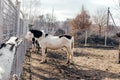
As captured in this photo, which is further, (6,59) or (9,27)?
(9,27)

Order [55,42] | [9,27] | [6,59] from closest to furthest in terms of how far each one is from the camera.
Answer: [6,59] → [9,27] → [55,42]

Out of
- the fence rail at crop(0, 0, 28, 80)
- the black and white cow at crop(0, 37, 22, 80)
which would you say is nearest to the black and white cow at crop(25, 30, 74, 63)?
the fence rail at crop(0, 0, 28, 80)

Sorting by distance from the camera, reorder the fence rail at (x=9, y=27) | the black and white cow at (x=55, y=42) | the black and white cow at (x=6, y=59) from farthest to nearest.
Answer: the black and white cow at (x=55, y=42)
the fence rail at (x=9, y=27)
the black and white cow at (x=6, y=59)

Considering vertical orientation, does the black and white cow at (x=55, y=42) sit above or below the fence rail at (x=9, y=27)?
below

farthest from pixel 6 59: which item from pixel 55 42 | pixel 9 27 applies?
pixel 55 42

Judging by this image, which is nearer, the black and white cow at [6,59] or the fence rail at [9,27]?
the black and white cow at [6,59]

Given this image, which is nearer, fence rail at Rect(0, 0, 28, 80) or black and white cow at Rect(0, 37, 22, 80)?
black and white cow at Rect(0, 37, 22, 80)

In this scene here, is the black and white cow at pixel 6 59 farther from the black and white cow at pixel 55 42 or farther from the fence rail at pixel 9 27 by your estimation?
the black and white cow at pixel 55 42

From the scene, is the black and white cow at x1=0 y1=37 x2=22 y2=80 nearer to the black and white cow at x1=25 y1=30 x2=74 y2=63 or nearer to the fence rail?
the fence rail

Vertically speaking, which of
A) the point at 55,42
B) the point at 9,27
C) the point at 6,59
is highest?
the point at 9,27

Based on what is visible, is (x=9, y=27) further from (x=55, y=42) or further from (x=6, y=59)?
(x=55, y=42)

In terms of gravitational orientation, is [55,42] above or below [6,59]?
below

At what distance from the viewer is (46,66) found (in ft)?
38.4

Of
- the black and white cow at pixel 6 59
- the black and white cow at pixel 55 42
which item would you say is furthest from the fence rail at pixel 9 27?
the black and white cow at pixel 55 42
